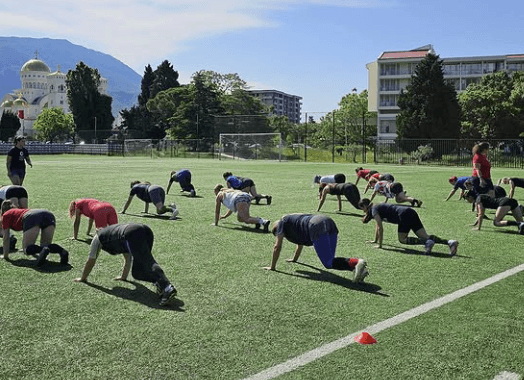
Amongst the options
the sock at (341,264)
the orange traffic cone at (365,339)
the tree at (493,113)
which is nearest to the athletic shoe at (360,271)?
the sock at (341,264)

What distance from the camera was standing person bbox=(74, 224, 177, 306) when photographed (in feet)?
19.7

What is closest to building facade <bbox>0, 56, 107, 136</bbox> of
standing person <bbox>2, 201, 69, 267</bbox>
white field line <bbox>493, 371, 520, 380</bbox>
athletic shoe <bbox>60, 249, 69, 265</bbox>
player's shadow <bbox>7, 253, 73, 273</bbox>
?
player's shadow <bbox>7, 253, 73, 273</bbox>

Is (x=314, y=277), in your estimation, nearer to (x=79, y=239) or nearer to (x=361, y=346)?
(x=361, y=346)

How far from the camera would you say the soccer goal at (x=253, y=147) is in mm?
56062

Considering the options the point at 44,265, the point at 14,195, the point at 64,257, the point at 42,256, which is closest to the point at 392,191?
the point at 14,195

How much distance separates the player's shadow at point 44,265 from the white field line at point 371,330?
13.9 feet

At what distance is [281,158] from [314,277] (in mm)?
47650

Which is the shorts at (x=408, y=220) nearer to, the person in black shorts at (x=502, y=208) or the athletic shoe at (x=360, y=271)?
the athletic shoe at (x=360, y=271)

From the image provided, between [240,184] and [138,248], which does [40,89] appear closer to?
[240,184]

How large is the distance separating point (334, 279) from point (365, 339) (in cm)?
243

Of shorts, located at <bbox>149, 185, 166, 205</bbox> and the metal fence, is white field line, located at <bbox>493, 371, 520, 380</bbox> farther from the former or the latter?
the metal fence

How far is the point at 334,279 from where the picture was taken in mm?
7395

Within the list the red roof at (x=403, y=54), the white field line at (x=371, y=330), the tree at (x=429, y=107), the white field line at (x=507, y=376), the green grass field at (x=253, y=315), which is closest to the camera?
the white field line at (x=507, y=376)

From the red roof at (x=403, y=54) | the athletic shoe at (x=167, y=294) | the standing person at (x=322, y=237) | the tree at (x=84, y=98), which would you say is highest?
the red roof at (x=403, y=54)
